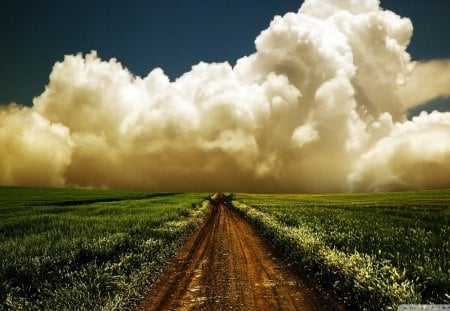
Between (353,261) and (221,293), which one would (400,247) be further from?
(221,293)

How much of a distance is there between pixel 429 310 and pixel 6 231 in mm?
24418

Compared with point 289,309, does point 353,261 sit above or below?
above

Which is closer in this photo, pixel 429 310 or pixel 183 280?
pixel 429 310

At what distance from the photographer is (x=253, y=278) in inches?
467

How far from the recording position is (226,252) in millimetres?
16797

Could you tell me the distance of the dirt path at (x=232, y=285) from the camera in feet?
30.7

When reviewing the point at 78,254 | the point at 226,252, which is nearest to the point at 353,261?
the point at 226,252

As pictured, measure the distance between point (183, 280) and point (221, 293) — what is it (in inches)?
81.1

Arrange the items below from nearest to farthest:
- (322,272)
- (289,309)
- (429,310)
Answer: (429,310), (289,309), (322,272)

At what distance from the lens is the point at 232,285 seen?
11109 mm

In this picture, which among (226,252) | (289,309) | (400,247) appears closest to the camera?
(289,309)

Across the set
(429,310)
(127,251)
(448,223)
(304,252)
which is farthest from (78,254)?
(448,223)

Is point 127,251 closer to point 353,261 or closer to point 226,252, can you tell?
point 226,252

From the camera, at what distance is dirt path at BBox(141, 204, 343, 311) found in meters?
9.37
